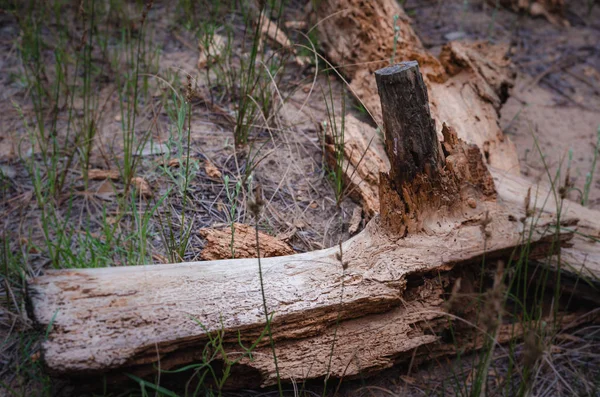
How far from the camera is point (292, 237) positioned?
2.44 meters

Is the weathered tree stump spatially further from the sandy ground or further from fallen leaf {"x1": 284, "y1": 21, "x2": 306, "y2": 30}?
fallen leaf {"x1": 284, "y1": 21, "x2": 306, "y2": 30}

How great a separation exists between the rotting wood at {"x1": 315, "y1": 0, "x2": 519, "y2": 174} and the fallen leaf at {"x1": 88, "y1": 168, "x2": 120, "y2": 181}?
1.40 metres

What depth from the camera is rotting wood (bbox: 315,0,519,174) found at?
9.80ft

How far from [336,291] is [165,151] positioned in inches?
54.4

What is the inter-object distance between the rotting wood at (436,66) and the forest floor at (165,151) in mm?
194

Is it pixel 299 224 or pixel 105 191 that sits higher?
pixel 105 191

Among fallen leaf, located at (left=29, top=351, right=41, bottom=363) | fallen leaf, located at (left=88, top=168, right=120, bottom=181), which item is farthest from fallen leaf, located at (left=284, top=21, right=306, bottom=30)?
fallen leaf, located at (left=29, top=351, right=41, bottom=363)

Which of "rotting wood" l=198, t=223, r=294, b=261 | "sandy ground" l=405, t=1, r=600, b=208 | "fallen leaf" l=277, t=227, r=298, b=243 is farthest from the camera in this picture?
"sandy ground" l=405, t=1, r=600, b=208

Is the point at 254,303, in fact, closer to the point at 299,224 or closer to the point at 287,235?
the point at 287,235

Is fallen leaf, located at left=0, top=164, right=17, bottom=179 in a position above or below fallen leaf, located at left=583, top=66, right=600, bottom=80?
below

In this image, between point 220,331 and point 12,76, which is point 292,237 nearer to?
point 220,331

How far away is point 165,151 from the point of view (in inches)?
110

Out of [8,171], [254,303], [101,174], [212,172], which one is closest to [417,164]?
[254,303]

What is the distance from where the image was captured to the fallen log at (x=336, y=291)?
5.33 ft
